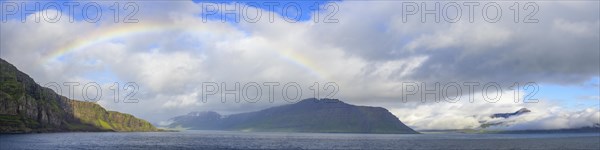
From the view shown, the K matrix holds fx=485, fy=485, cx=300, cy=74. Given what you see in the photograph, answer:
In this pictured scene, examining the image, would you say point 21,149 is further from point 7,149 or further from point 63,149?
point 63,149

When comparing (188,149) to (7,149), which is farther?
(188,149)

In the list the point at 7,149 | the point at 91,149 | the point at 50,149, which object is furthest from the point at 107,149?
the point at 7,149

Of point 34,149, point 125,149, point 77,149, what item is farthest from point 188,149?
point 34,149

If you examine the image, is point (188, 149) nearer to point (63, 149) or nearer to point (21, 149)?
point (63, 149)

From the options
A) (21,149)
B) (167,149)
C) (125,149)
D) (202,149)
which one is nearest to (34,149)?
(21,149)

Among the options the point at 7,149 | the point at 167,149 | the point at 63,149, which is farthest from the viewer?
the point at 167,149

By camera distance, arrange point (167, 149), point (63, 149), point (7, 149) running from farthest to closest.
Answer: point (167, 149) → point (63, 149) → point (7, 149)

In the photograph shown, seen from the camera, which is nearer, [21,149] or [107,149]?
[21,149]

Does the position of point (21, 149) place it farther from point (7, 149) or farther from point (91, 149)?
point (91, 149)
